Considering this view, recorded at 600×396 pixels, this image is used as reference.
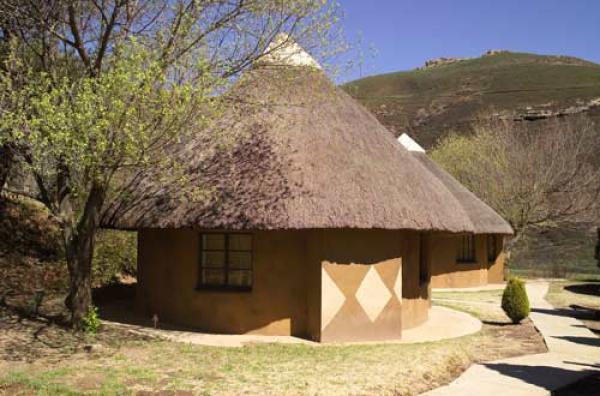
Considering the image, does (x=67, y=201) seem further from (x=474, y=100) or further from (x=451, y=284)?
(x=474, y=100)

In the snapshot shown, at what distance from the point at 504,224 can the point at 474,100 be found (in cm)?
4843

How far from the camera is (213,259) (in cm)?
1165

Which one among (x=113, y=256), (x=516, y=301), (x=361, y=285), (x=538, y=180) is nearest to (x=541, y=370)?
(x=361, y=285)

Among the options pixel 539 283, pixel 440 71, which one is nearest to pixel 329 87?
pixel 539 283

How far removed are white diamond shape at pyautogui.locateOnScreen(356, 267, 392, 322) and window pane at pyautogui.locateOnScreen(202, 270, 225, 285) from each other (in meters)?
2.74

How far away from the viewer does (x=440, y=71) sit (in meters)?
98.1

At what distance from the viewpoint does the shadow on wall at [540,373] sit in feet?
27.8

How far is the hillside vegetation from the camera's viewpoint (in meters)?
60.0

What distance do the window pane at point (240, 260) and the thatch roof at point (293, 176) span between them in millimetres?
1330

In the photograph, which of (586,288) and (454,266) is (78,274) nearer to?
(454,266)

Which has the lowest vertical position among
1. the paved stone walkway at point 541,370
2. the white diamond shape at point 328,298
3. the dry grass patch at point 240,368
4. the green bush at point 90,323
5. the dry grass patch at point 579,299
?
the dry grass patch at point 579,299

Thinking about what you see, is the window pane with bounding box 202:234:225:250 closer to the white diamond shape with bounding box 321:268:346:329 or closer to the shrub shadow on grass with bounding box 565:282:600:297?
the white diamond shape with bounding box 321:268:346:329

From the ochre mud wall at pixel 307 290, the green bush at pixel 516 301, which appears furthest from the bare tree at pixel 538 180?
the ochre mud wall at pixel 307 290

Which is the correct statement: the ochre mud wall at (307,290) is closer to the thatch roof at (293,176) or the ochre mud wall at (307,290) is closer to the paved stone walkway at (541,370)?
the thatch roof at (293,176)
